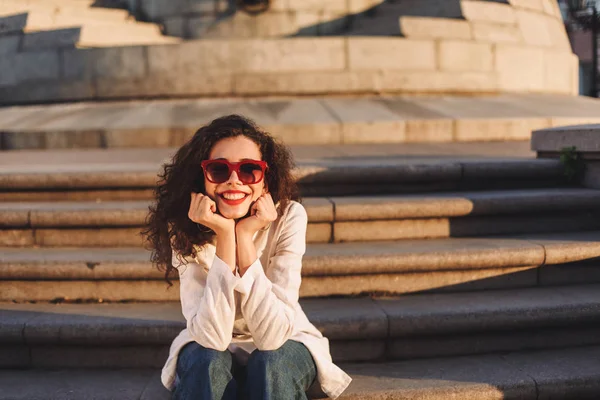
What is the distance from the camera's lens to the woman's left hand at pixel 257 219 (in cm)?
237

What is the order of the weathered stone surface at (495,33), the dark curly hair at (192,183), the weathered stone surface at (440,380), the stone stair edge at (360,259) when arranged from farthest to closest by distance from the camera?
the weathered stone surface at (495,33) → the stone stair edge at (360,259) → the weathered stone surface at (440,380) → the dark curly hair at (192,183)

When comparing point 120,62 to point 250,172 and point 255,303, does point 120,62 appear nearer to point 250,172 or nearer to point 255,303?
point 250,172

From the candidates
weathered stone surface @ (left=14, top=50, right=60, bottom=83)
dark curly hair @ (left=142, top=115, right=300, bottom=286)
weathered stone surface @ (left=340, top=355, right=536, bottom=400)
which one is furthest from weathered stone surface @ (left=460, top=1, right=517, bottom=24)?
dark curly hair @ (left=142, top=115, right=300, bottom=286)

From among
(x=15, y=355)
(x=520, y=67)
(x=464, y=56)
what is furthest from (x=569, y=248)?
(x=520, y=67)

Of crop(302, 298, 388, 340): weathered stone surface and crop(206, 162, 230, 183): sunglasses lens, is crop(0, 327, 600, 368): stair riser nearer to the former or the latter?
crop(302, 298, 388, 340): weathered stone surface

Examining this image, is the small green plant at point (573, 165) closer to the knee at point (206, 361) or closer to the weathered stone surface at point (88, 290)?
the weathered stone surface at point (88, 290)

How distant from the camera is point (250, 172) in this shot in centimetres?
235

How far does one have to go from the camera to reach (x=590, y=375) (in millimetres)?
2914

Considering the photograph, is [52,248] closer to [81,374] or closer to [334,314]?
[81,374]

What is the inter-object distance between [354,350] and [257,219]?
125 cm

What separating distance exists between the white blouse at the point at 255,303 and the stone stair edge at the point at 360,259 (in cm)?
103

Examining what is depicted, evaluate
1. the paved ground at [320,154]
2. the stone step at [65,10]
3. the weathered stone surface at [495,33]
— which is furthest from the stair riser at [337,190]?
the stone step at [65,10]

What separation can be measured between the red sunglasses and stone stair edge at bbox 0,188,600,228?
177 cm

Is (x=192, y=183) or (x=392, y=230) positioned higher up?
(x=192, y=183)
